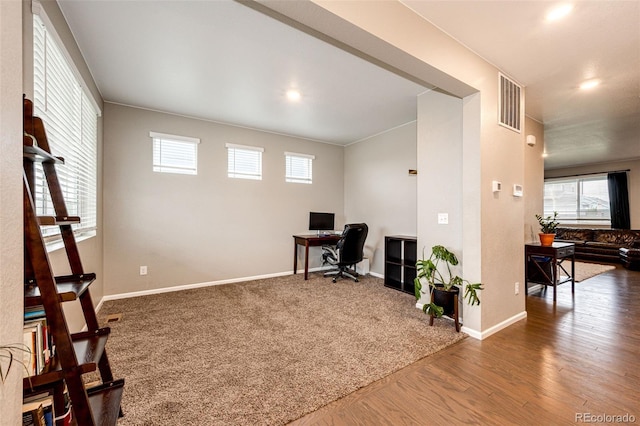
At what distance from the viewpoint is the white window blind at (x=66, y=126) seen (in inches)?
67.8

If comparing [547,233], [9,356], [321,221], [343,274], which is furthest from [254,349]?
[547,233]

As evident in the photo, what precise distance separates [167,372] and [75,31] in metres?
2.78

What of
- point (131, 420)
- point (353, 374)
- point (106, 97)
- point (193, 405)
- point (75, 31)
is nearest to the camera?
point (131, 420)

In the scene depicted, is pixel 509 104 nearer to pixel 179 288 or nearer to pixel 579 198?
pixel 179 288

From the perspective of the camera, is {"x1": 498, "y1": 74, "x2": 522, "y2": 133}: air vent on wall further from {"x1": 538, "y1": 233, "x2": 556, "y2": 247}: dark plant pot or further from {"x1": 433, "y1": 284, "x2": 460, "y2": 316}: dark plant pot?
{"x1": 433, "y1": 284, "x2": 460, "y2": 316}: dark plant pot

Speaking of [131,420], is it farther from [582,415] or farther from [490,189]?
[490,189]

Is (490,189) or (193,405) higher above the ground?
(490,189)

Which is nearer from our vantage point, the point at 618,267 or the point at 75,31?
the point at 75,31

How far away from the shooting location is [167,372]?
6.50 ft

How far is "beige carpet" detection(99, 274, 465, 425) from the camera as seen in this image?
5.43 feet

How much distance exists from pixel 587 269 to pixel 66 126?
27.8 feet

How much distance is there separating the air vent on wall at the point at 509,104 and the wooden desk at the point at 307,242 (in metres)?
3.02

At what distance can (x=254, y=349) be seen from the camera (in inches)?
91.3

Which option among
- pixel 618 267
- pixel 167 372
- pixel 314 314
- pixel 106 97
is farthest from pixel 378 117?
pixel 618 267
